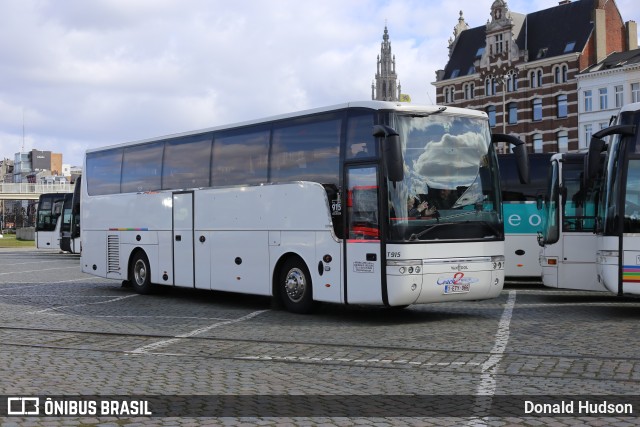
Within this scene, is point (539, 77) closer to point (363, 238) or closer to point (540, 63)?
point (540, 63)

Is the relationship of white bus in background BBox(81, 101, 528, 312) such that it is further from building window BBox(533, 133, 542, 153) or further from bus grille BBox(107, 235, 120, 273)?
building window BBox(533, 133, 542, 153)

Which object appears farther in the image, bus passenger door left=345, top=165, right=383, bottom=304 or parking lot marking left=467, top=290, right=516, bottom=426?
bus passenger door left=345, top=165, right=383, bottom=304

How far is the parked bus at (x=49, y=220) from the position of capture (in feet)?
146

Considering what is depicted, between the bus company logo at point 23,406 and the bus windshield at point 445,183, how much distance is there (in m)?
6.52

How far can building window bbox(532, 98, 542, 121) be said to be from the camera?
71.0 m

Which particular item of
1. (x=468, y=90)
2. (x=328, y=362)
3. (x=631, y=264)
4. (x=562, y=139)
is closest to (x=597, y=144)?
(x=631, y=264)

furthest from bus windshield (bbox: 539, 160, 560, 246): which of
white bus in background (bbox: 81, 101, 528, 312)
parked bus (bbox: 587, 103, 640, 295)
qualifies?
white bus in background (bbox: 81, 101, 528, 312)

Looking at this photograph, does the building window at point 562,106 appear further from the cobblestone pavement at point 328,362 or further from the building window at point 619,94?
the cobblestone pavement at point 328,362

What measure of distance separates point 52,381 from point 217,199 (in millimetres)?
8547

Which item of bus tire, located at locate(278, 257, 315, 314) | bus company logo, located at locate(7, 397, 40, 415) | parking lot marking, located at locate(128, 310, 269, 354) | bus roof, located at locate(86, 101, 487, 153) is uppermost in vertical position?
bus roof, located at locate(86, 101, 487, 153)

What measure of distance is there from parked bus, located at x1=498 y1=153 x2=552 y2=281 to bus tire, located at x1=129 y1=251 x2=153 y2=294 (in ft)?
28.5

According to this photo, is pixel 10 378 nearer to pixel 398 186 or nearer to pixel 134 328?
pixel 134 328

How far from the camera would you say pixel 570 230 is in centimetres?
1680

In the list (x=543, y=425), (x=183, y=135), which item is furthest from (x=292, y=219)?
(x=543, y=425)
